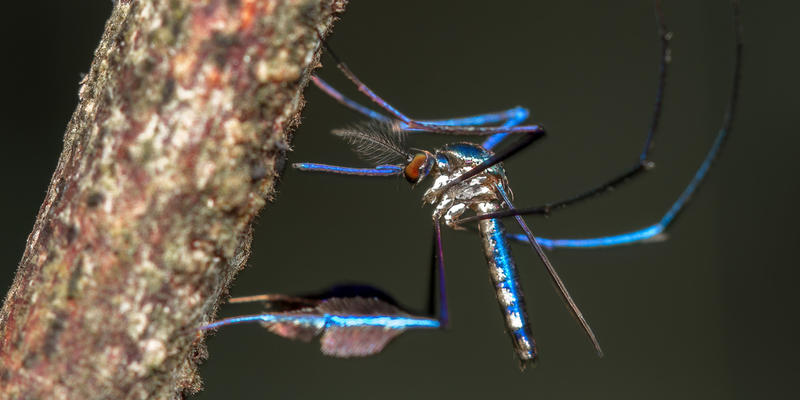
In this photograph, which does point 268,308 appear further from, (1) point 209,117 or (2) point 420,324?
(1) point 209,117

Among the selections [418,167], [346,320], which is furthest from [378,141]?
[346,320]

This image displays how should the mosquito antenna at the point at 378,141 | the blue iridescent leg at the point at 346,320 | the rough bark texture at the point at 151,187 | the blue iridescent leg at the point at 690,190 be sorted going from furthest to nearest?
1. the mosquito antenna at the point at 378,141
2. the blue iridescent leg at the point at 346,320
3. the blue iridescent leg at the point at 690,190
4. the rough bark texture at the point at 151,187

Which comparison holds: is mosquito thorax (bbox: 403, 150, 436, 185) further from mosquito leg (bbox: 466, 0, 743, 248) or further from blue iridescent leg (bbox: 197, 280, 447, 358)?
blue iridescent leg (bbox: 197, 280, 447, 358)

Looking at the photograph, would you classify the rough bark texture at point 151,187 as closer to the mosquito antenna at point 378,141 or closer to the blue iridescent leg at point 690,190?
the mosquito antenna at point 378,141

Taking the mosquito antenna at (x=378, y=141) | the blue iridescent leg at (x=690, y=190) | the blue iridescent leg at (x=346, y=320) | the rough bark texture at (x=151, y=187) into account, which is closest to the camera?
the rough bark texture at (x=151, y=187)

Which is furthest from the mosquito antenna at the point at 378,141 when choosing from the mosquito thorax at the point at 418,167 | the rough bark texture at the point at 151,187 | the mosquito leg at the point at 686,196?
the rough bark texture at the point at 151,187

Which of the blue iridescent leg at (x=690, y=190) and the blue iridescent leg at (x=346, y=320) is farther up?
the blue iridescent leg at (x=690, y=190)

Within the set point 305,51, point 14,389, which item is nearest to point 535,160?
point 305,51
